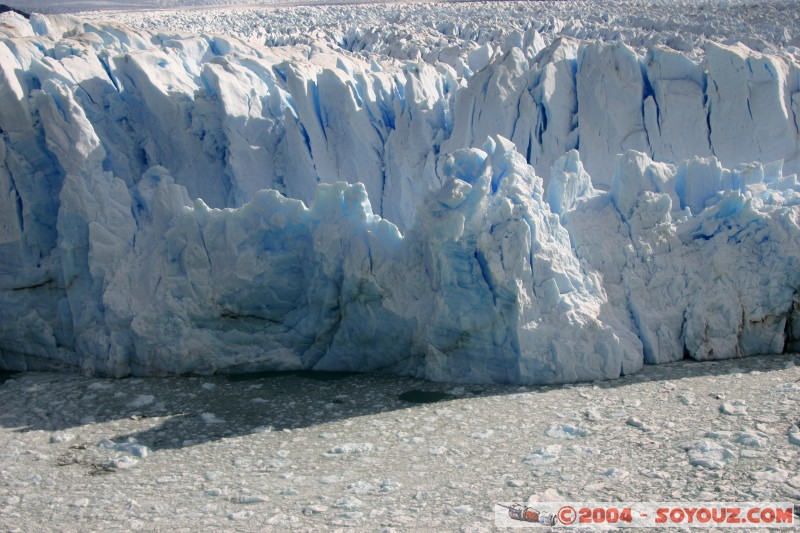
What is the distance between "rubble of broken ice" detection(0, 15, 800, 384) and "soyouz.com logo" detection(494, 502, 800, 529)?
1.80 metres

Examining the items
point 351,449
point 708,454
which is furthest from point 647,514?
point 351,449

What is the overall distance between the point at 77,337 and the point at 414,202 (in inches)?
132

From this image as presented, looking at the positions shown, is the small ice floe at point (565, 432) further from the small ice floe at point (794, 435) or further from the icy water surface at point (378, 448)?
the small ice floe at point (794, 435)

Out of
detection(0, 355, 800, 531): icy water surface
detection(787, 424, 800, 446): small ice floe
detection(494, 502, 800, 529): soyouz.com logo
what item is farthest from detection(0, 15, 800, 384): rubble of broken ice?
detection(494, 502, 800, 529): soyouz.com logo

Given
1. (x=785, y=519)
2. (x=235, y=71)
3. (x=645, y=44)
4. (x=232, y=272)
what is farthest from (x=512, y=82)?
(x=645, y=44)

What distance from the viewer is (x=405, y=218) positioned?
8273mm

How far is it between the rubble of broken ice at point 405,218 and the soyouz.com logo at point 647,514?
1801 millimetres

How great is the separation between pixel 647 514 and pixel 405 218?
455cm

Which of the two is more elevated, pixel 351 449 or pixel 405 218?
pixel 405 218

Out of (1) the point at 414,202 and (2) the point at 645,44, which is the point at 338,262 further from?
(2) the point at 645,44

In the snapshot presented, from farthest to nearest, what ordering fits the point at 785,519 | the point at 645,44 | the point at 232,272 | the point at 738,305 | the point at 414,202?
the point at 645,44 < the point at 414,202 < the point at 232,272 < the point at 738,305 < the point at 785,519

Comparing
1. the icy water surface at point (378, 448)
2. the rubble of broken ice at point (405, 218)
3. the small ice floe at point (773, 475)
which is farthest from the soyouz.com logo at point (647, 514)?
the rubble of broken ice at point (405, 218)

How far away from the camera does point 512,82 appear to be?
848 centimetres

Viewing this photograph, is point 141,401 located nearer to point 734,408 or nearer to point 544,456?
point 544,456
